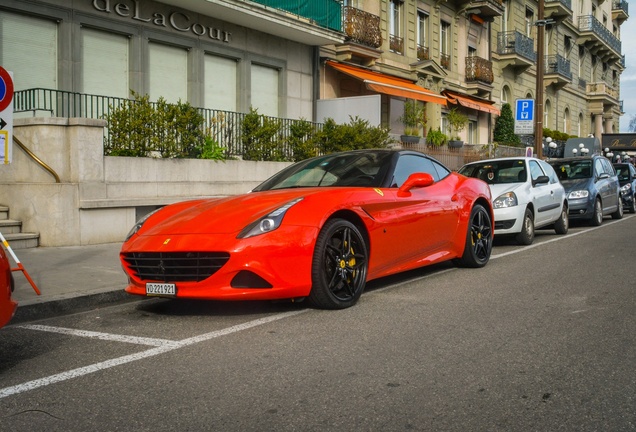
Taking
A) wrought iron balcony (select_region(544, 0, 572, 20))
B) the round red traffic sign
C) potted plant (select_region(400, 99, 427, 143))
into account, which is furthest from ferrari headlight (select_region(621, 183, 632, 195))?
wrought iron balcony (select_region(544, 0, 572, 20))

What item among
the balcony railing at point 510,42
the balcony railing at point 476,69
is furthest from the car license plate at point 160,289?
the balcony railing at point 510,42

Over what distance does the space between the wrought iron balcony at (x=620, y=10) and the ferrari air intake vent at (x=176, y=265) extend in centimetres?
5753

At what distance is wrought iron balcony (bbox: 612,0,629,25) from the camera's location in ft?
182

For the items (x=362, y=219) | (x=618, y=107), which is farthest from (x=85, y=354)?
(x=618, y=107)

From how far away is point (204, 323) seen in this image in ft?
18.5

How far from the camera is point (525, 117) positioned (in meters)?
24.2

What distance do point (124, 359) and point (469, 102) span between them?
84.7ft

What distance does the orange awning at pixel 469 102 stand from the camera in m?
28.1

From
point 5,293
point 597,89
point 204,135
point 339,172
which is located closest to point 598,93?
point 597,89

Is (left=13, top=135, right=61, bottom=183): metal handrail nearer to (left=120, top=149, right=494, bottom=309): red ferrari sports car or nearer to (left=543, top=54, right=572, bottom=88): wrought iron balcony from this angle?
(left=120, top=149, right=494, bottom=309): red ferrari sports car

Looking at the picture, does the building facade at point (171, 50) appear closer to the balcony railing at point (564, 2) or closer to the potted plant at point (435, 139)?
the potted plant at point (435, 139)

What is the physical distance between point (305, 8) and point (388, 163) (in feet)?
43.5

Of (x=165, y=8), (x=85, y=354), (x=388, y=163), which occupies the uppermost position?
(x=165, y=8)

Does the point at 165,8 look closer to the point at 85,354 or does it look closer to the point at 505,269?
the point at 505,269
